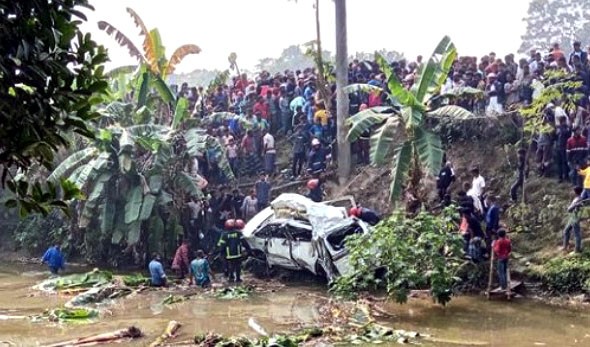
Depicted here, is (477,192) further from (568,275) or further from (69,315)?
(69,315)

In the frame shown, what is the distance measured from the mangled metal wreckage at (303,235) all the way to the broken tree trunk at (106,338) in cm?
476

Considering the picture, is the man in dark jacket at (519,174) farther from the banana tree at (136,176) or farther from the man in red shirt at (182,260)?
the man in red shirt at (182,260)

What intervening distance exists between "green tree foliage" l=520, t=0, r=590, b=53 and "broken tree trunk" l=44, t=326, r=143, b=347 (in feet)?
160

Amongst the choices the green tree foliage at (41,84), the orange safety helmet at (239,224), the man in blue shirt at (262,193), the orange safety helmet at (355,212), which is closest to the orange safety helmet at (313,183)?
the man in blue shirt at (262,193)

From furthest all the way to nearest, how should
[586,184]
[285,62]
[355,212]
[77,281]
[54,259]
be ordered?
[285,62], [54,259], [77,281], [355,212], [586,184]

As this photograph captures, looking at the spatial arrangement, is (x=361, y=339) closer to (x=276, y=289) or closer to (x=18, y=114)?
(x=276, y=289)

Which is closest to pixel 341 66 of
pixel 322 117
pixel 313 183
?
pixel 322 117

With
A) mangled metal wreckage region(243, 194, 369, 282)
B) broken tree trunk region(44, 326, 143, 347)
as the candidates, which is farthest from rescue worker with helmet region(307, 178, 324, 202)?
broken tree trunk region(44, 326, 143, 347)

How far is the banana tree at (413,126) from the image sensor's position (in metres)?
14.8

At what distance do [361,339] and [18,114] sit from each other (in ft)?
27.9

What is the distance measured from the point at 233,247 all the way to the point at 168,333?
17.5 feet

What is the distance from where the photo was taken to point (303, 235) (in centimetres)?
1617

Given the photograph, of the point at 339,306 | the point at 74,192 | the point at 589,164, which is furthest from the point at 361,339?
the point at 74,192

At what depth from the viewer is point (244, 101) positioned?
859 inches
